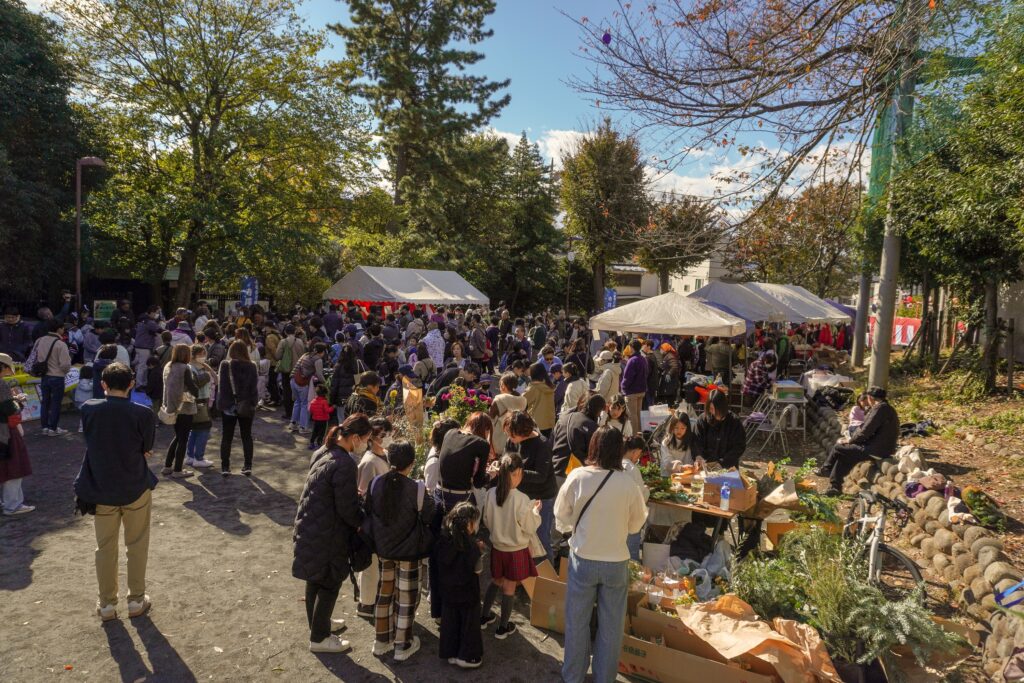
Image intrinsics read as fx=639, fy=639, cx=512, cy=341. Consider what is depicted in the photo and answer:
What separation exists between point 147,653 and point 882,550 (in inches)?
211

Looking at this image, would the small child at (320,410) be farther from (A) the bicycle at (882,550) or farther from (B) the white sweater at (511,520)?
(A) the bicycle at (882,550)

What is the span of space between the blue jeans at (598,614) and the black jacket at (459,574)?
0.65 m

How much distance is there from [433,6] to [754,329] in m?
18.4

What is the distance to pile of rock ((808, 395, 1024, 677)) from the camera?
4.22 metres

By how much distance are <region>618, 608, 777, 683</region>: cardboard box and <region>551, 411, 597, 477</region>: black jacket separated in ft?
5.44

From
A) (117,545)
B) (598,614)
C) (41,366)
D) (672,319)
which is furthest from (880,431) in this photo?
(41,366)

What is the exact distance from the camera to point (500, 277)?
33.9 m

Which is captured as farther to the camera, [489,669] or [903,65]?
[903,65]

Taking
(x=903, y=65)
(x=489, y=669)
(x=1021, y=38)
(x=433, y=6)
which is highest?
(x=433, y=6)

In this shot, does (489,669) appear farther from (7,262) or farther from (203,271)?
(203,271)

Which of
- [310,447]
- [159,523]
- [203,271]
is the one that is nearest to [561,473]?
[159,523]

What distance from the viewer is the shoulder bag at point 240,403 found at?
7.61 metres

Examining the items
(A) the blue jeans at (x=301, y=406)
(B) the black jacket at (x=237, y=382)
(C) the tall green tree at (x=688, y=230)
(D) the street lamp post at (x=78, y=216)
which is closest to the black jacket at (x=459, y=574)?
(C) the tall green tree at (x=688, y=230)

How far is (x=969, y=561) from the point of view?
5180 millimetres
